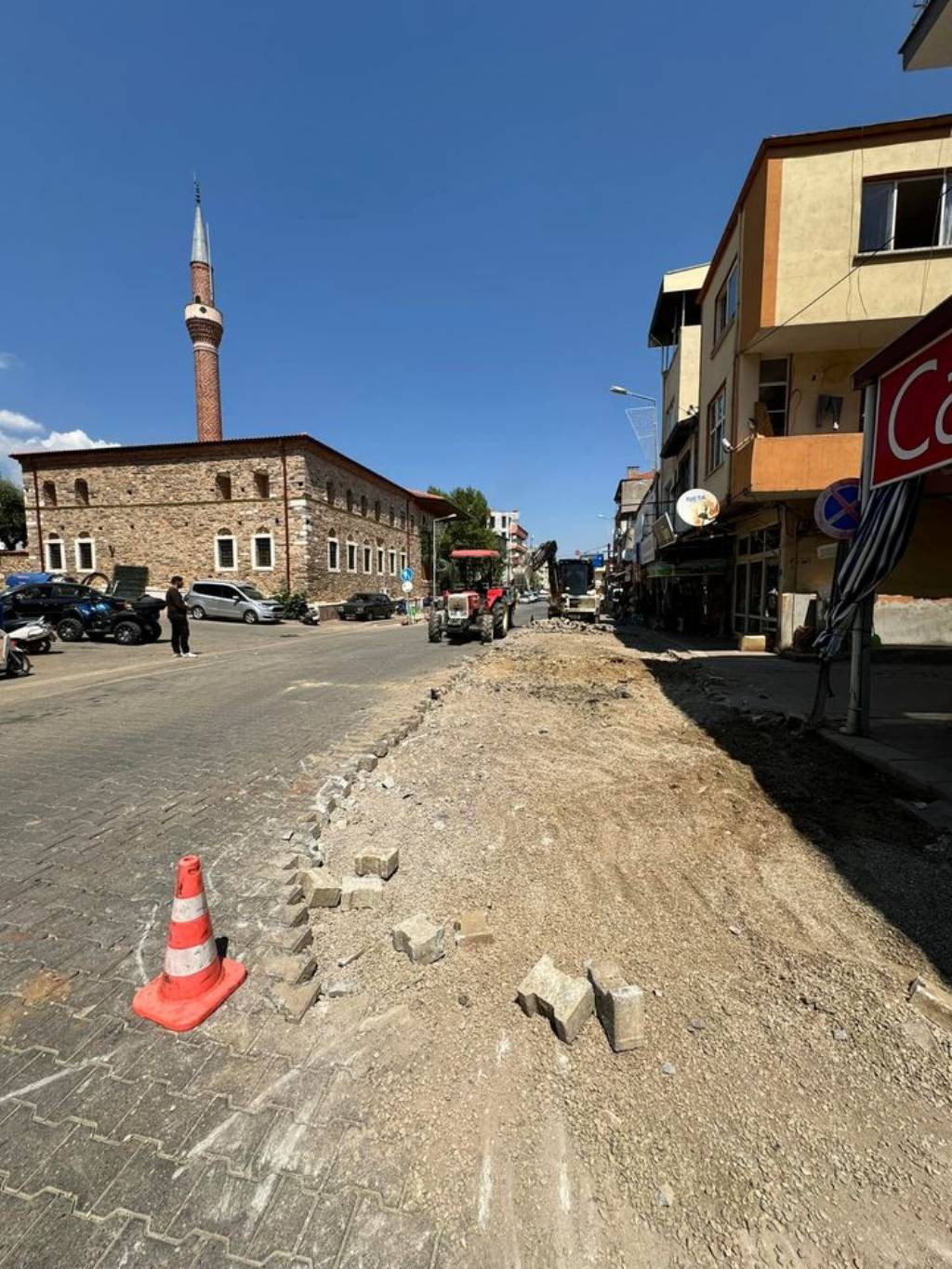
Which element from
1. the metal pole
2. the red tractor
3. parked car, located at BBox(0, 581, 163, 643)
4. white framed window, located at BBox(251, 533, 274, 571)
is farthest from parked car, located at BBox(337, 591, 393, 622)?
the metal pole

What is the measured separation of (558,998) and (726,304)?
1794 centimetres

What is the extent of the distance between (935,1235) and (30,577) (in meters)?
39.3

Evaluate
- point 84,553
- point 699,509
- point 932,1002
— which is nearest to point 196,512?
point 84,553

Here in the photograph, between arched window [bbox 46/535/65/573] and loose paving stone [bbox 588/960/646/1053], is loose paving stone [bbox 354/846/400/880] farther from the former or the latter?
arched window [bbox 46/535/65/573]

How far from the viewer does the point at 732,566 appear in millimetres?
18188

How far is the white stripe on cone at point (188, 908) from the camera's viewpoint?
92.6 inches

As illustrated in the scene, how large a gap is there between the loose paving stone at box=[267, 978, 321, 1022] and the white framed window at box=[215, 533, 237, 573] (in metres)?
34.5

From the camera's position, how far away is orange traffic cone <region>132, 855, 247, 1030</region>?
7.64 ft

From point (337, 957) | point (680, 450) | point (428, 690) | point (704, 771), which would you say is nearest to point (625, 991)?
point (337, 957)

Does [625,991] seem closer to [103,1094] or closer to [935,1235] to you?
[935,1235]

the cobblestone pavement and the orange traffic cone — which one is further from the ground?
the orange traffic cone

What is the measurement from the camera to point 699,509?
14.4m

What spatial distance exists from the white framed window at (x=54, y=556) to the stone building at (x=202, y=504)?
59mm

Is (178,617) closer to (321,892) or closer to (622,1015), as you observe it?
(321,892)
